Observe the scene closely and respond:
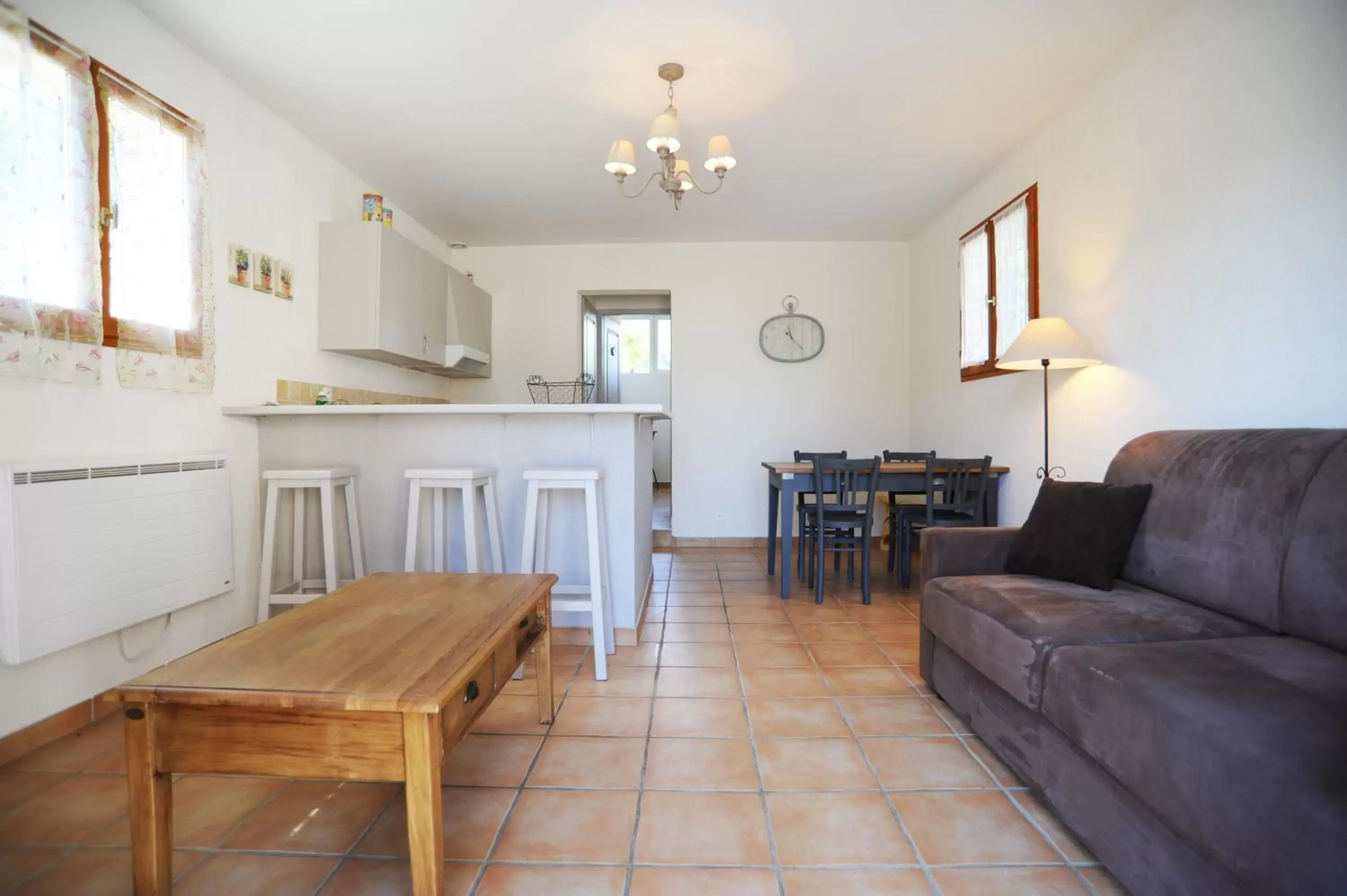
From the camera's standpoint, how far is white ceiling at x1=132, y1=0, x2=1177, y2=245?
2.19 metres

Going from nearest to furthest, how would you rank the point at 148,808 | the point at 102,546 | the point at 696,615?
the point at 148,808 < the point at 102,546 < the point at 696,615

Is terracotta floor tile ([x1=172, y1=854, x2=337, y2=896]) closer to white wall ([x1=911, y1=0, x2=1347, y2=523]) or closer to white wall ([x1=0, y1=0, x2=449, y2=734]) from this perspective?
white wall ([x1=0, y1=0, x2=449, y2=734])

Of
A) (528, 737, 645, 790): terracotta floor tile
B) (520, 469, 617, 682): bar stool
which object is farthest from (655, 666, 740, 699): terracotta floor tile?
(528, 737, 645, 790): terracotta floor tile

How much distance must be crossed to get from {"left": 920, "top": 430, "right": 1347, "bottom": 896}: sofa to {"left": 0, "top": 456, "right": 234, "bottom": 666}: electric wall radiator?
2788 mm

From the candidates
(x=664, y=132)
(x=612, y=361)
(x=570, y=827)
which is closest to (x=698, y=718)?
(x=570, y=827)

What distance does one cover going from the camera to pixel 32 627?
1732mm

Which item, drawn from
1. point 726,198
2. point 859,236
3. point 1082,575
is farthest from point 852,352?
point 1082,575

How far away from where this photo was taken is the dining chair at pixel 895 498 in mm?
3514

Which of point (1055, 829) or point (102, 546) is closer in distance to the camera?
point (1055, 829)

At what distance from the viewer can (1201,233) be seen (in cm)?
212

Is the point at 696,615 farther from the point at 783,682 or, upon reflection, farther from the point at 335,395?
the point at 335,395

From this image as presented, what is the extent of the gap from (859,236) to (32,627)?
5.28 meters

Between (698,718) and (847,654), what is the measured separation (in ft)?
2.92

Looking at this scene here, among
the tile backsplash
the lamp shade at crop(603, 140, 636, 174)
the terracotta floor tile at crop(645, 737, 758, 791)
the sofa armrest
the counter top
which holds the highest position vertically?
the lamp shade at crop(603, 140, 636, 174)
